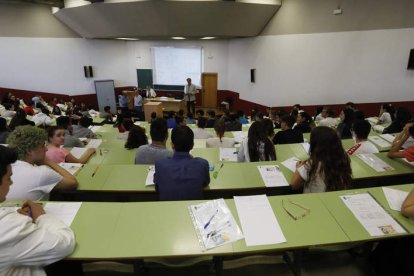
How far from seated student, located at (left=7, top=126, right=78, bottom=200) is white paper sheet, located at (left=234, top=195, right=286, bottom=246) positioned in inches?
57.9

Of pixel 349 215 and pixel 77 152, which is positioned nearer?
pixel 349 215

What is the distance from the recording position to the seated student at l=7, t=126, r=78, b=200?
1.89 metres

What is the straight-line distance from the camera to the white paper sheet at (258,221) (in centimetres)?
161

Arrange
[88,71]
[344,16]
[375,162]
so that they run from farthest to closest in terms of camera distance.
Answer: [88,71] → [344,16] → [375,162]

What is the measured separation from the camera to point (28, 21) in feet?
29.2

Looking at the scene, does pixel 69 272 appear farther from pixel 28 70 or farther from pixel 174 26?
pixel 28 70

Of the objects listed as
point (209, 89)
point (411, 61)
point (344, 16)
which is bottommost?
point (209, 89)

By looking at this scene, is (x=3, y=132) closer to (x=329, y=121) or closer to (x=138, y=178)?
(x=138, y=178)

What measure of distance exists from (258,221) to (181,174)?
0.72m

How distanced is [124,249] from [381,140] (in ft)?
13.3

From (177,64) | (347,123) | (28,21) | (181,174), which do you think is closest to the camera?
(181,174)

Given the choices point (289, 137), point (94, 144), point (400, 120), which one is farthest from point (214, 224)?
point (400, 120)

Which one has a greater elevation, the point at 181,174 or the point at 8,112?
the point at 181,174

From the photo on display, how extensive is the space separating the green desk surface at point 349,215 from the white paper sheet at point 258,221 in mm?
452
